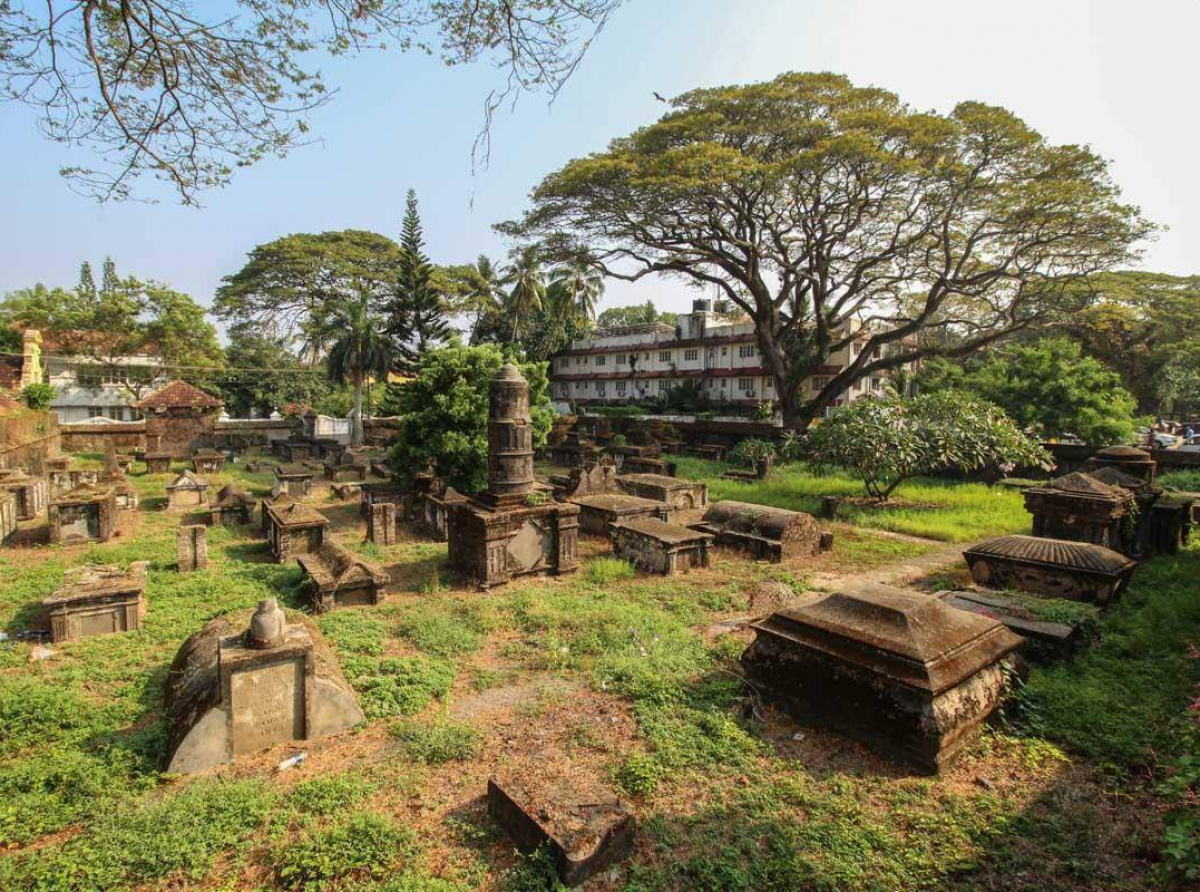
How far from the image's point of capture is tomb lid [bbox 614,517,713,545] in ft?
31.8

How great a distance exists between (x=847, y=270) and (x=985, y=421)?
11.3m

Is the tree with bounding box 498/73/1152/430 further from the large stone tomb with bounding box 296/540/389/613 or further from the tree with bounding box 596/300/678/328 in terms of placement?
the tree with bounding box 596/300/678/328

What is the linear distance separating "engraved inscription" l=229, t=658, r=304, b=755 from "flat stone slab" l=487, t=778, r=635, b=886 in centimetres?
188

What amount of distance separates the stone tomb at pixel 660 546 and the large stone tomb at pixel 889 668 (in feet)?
13.0

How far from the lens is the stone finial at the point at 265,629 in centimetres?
469

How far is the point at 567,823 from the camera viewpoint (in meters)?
3.52

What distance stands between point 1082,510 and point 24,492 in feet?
63.5

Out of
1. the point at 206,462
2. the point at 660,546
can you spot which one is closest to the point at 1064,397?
the point at 660,546

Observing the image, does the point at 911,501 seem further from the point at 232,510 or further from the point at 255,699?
the point at 232,510

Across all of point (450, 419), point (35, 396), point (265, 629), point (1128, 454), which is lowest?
point (265, 629)

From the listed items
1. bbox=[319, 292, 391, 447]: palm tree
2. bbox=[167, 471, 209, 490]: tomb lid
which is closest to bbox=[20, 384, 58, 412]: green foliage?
bbox=[167, 471, 209, 490]: tomb lid

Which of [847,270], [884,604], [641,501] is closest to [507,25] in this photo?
[884,604]

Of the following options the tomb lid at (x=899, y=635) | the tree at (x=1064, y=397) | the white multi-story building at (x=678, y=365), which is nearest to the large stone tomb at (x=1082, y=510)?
the tomb lid at (x=899, y=635)

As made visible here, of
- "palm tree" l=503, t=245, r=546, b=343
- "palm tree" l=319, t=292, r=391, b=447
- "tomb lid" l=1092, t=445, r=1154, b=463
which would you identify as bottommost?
"tomb lid" l=1092, t=445, r=1154, b=463
